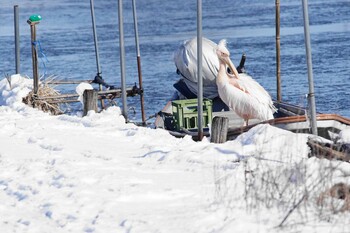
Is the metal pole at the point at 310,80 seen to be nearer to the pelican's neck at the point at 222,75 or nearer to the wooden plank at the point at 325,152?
the wooden plank at the point at 325,152

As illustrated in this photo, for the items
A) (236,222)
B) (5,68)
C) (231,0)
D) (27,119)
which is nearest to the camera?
(236,222)

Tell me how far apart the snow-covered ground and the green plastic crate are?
3462 millimetres

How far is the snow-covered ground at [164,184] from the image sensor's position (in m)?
8.08

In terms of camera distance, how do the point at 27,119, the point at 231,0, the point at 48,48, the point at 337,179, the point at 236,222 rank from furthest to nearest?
1. the point at 231,0
2. the point at 48,48
3. the point at 27,119
4. the point at 337,179
5. the point at 236,222

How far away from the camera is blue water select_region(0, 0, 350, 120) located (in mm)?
31562

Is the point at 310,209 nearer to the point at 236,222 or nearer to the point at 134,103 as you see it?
the point at 236,222

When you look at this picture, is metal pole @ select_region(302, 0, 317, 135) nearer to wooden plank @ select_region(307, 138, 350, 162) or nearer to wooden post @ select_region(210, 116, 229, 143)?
wooden post @ select_region(210, 116, 229, 143)

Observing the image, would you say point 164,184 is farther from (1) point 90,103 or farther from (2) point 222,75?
(2) point 222,75

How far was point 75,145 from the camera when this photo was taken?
12711 millimetres

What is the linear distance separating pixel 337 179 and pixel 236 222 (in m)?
1.70

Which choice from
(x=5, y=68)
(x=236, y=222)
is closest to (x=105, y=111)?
(x=236, y=222)

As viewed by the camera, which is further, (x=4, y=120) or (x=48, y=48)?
(x=48, y=48)

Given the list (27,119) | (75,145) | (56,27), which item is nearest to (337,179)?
(75,145)

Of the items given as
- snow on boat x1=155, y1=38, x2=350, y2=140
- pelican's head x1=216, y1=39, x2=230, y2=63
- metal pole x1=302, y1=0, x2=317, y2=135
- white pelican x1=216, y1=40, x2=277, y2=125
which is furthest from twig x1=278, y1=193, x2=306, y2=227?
pelican's head x1=216, y1=39, x2=230, y2=63
